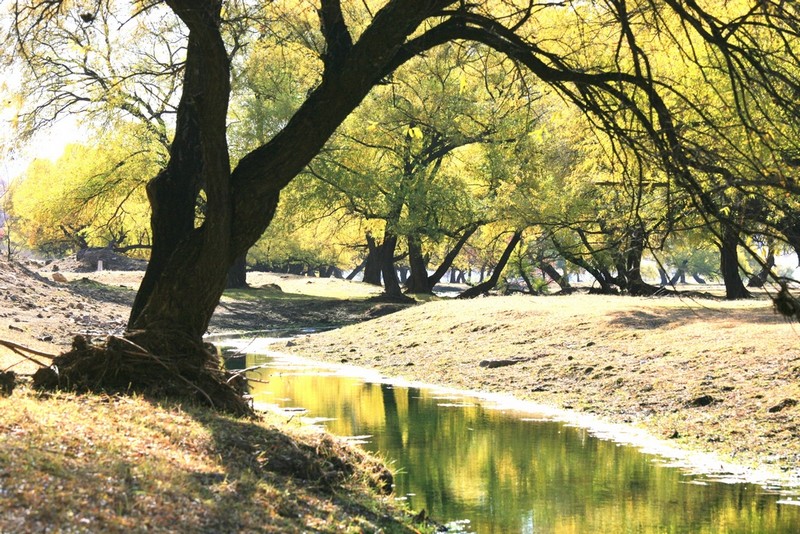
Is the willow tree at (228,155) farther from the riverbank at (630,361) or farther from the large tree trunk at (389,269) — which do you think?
the large tree trunk at (389,269)

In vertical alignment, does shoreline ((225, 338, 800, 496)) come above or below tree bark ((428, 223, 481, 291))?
below

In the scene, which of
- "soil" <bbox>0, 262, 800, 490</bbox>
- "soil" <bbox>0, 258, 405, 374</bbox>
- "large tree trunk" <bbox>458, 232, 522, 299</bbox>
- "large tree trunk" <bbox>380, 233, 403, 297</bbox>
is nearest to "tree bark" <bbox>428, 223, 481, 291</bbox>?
"large tree trunk" <bbox>458, 232, 522, 299</bbox>

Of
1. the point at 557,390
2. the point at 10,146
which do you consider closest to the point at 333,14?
the point at 557,390

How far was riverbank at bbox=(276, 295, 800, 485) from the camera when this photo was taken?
37.8ft

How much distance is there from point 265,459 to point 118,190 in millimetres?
30725

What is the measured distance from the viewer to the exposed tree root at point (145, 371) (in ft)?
26.3

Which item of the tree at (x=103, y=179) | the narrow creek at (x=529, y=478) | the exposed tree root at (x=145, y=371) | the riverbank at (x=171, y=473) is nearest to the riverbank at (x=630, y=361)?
the narrow creek at (x=529, y=478)

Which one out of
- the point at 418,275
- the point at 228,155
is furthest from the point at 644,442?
the point at 418,275

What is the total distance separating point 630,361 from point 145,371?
9.73 m

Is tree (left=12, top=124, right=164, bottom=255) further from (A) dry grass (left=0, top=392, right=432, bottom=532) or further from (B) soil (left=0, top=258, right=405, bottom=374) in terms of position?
(A) dry grass (left=0, top=392, right=432, bottom=532)

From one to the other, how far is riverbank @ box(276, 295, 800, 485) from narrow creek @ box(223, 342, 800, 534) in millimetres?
1031

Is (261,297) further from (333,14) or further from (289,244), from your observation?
(333,14)

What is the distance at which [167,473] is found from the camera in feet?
19.1

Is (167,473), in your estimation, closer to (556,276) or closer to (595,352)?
(595,352)
